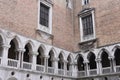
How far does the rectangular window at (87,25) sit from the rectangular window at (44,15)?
4820 mm

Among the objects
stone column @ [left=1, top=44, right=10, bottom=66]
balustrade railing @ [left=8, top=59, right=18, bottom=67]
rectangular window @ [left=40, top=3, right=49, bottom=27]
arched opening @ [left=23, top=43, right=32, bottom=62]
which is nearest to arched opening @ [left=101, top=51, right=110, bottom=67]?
rectangular window @ [left=40, top=3, right=49, bottom=27]

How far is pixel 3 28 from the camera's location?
16828mm

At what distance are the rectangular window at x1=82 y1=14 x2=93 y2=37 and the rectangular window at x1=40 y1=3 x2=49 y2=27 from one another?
4820 millimetres

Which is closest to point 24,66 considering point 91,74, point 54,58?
point 54,58

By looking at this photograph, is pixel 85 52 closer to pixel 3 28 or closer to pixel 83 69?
pixel 83 69

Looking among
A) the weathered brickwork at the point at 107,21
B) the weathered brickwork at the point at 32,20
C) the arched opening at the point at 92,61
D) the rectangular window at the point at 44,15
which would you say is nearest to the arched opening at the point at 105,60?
the arched opening at the point at 92,61

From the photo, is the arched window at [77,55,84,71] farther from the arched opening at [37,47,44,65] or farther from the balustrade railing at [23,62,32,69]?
the balustrade railing at [23,62,32,69]

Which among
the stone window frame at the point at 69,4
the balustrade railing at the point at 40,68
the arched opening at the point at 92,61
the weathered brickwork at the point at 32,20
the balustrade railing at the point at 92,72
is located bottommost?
the balustrade railing at the point at 92,72

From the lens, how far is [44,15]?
21.6 metres

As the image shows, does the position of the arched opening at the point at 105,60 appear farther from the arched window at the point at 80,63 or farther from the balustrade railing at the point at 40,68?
the balustrade railing at the point at 40,68

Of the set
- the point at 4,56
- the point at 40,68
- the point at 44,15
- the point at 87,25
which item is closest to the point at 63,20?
the point at 87,25

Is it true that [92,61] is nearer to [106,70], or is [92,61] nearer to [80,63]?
[80,63]

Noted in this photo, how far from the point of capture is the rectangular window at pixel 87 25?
23.6 m

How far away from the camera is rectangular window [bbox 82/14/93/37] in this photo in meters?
23.6
